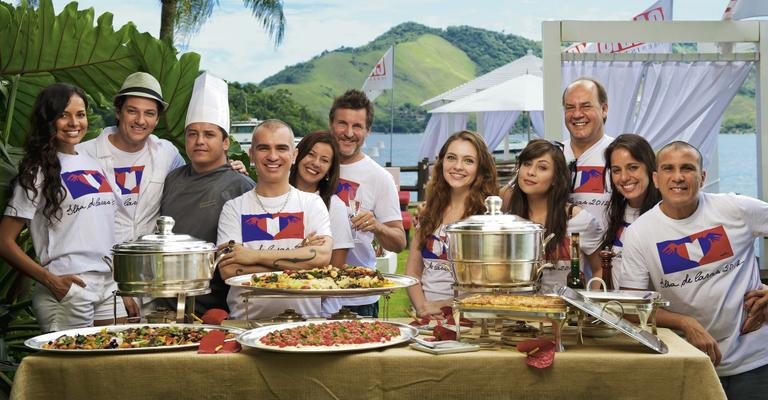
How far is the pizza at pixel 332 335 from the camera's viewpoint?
316 cm

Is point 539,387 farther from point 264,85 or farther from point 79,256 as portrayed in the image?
point 264,85

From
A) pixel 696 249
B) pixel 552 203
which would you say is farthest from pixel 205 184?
pixel 696 249

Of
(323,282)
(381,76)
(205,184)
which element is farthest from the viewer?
(381,76)

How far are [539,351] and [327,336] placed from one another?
661mm

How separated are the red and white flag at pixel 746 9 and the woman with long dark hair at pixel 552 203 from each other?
2632 millimetres

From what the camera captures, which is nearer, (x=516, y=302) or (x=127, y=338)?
(x=516, y=302)

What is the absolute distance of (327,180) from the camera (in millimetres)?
4496

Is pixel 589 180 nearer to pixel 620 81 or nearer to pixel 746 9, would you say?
pixel 620 81

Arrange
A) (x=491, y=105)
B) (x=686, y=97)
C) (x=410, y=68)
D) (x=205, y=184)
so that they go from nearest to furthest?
(x=205, y=184) → (x=686, y=97) → (x=491, y=105) → (x=410, y=68)

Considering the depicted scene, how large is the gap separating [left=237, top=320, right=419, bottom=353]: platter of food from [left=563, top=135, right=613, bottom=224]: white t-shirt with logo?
4.37 feet

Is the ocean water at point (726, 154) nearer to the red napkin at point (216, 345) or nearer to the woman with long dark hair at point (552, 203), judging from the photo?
the woman with long dark hair at point (552, 203)

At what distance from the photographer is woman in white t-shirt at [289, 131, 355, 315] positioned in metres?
4.39

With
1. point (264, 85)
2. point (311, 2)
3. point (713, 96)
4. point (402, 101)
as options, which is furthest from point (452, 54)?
point (713, 96)

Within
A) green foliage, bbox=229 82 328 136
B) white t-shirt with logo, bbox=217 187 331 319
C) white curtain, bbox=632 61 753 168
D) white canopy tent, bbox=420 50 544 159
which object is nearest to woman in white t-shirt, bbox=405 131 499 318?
white t-shirt with logo, bbox=217 187 331 319
